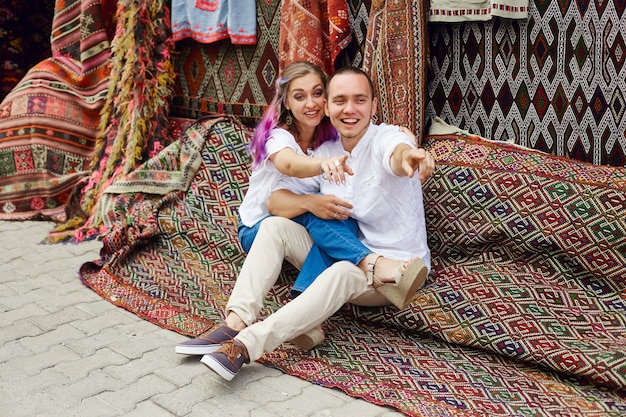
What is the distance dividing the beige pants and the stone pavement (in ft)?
0.68

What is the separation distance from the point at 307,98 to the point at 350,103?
1.06ft

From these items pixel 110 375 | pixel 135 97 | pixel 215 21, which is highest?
pixel 215 21

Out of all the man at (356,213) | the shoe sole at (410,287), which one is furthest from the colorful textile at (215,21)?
the shoe sole at (410,287)

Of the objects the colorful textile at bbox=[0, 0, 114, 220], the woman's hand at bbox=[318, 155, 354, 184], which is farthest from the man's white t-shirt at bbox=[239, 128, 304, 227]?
the colorful textile at bbox=[0, 0, 114, 220]

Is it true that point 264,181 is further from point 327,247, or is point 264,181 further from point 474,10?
point 474,10

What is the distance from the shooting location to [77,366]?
3.33 m

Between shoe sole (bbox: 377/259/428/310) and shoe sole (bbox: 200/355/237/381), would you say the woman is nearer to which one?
shoe sole (bbox: 377/259/428/310)

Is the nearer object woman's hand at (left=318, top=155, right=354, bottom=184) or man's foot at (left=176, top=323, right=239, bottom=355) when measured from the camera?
woman's hand at (left=318, top=155, right=354, bottom=184)

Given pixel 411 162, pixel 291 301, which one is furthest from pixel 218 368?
pixel 411 162

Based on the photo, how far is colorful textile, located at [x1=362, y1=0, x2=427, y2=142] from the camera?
14.2ft

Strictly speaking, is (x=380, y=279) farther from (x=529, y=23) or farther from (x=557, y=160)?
(x=529, y=23)

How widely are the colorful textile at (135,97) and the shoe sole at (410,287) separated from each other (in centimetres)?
274

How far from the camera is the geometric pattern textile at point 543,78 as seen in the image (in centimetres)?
399

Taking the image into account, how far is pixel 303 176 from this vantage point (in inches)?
140
